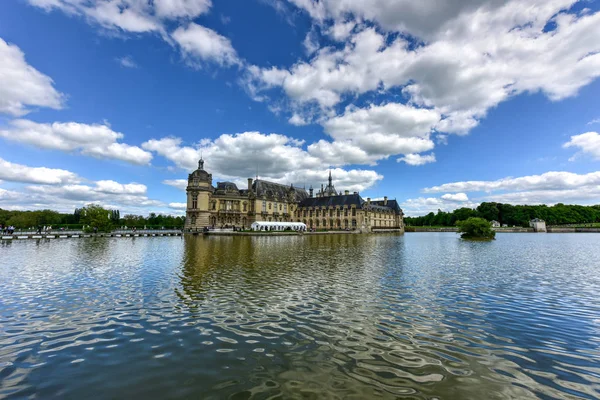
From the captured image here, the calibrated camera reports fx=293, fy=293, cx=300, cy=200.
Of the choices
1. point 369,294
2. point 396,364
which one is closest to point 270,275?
point 369,294

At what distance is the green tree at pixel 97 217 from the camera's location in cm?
6153

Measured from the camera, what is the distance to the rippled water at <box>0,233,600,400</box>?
5488mm

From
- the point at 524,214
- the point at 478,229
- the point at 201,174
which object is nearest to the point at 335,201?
the point at 201,174

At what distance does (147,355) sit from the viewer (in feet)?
22.4

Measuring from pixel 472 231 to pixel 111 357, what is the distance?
2542 inches

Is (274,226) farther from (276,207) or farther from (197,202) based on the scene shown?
(197,202)

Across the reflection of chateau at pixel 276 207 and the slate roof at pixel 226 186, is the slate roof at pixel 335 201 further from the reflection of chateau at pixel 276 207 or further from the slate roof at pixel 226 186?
the slate roof at pixel 226 186

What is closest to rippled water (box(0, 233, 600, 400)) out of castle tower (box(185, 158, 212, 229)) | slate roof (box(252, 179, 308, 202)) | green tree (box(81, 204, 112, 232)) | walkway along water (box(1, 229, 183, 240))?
walkway along water (box(1, 229, 183, 240))

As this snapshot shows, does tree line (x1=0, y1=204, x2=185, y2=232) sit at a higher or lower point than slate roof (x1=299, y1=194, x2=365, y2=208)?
lower

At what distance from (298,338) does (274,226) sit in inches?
2743

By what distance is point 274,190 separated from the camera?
99250mm

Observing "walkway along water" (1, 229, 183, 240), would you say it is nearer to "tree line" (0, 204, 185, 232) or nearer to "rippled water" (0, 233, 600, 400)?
"tree line" (0, 204, 185, 232)

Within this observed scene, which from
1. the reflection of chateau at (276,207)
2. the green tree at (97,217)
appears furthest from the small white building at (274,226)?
the green tree at (97,217)

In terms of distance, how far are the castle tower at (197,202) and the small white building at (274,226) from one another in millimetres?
14476
